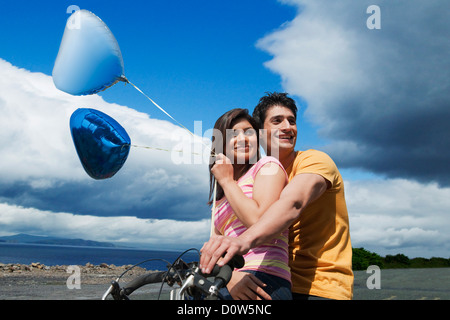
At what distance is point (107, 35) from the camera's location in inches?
161

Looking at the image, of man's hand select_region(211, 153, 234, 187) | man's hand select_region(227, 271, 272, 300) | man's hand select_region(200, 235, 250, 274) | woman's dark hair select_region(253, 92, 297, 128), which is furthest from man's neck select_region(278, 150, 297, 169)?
man's hand select_region(200, 235, 250, 274)

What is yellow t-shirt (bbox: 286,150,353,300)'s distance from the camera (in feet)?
8.91

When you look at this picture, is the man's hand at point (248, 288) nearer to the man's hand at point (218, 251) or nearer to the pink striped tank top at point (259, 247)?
the pink striped tank top at point (259, 247)

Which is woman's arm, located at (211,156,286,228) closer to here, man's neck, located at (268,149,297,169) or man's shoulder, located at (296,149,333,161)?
man's shoulder, located at (296,149,333,161)

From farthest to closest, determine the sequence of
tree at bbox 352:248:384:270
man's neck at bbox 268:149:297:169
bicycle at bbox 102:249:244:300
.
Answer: tree at bbox 352:248:384:270, man's neck at bbox 268:149:297:169, bicycle at bbox 102:249:244:300

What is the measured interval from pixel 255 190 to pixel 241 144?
0.48m

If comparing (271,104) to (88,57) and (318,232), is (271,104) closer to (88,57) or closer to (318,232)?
(318,232)

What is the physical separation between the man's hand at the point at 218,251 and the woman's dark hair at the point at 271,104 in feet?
5.53

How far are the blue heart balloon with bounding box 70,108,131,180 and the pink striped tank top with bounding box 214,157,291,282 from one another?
1.33 m

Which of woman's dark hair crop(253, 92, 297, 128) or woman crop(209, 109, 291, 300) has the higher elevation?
woman's dark hair crop(253, 92, 297, 128)

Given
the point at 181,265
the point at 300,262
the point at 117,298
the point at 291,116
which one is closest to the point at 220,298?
the point at 181,265
